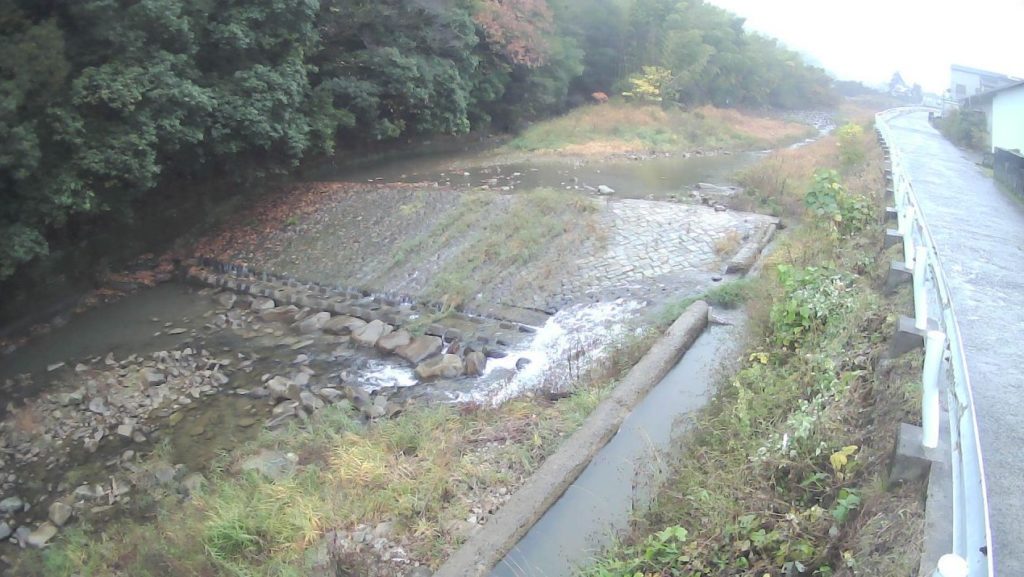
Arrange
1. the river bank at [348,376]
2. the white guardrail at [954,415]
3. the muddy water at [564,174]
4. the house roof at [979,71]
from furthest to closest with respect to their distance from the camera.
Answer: the house roof at [979,71], the muddy water at [564,174], the river bank at [348,376], the white guardrail at [954,415]

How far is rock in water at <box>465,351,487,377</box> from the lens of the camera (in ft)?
31.7

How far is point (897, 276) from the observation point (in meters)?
6.56

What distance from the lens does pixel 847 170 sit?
56.7 ft

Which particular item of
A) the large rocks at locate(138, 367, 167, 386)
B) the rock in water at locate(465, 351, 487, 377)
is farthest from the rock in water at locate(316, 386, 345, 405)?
the large rocks at locate(138, 367, 167, 386)

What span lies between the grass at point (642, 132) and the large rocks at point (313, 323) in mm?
14831

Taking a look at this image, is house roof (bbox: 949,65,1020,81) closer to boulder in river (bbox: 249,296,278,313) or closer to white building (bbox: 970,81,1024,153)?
white building (bbox: 970,81,1024,153)

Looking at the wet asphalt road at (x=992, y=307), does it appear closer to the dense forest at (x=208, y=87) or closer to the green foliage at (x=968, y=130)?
the green foliage at (x=968, y=130)

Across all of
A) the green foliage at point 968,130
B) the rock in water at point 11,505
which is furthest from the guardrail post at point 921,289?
the green foliage at point 968,130

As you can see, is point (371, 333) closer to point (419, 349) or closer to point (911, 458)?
point (419, 349)

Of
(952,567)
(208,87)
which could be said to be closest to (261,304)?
(208,87)

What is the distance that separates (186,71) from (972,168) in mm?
17104

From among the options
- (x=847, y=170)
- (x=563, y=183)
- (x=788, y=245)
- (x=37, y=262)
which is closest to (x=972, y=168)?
(x=847, y=170)

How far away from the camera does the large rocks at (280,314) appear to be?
1224 centimetres

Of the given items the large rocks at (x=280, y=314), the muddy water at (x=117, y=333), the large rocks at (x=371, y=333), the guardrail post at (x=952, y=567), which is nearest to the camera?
the guardrail post at (x=952, y=567)
